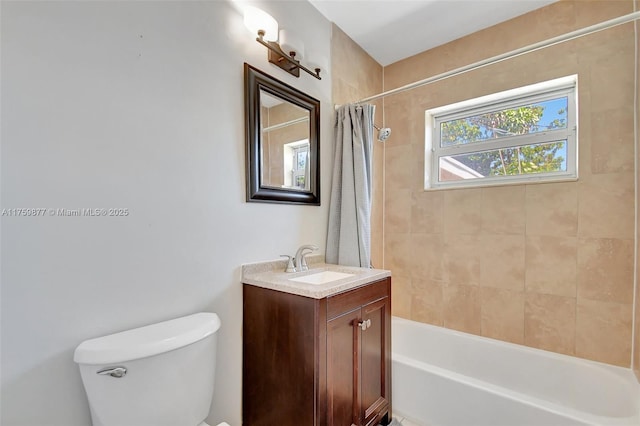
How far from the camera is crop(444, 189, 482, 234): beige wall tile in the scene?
2.01 meters

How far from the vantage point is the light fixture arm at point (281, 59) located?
144cm

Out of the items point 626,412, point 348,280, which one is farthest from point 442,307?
point 348,280

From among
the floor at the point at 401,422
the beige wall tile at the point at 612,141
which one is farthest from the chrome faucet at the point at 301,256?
the beige wall tile at the point at 612,141

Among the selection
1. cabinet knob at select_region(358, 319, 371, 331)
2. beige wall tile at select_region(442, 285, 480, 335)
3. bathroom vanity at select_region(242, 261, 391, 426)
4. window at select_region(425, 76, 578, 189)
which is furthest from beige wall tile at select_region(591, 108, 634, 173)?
cabinet knob at select_region(358, 319, 371, 331)

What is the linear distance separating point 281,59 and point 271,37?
4.9 inches

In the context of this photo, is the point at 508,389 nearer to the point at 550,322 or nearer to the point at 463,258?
the point at 550,322

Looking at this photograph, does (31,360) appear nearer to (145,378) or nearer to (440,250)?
(145,378)

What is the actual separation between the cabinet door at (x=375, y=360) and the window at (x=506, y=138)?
123cm

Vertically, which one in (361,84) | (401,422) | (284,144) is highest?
(361,84)

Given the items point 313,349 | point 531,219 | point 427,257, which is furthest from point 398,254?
point 313,349

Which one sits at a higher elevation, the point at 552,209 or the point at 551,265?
the point at 552,209

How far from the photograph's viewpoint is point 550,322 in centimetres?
176

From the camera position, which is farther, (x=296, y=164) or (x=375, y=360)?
(x=296, y=164)

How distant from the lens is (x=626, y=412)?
1.35 meters
